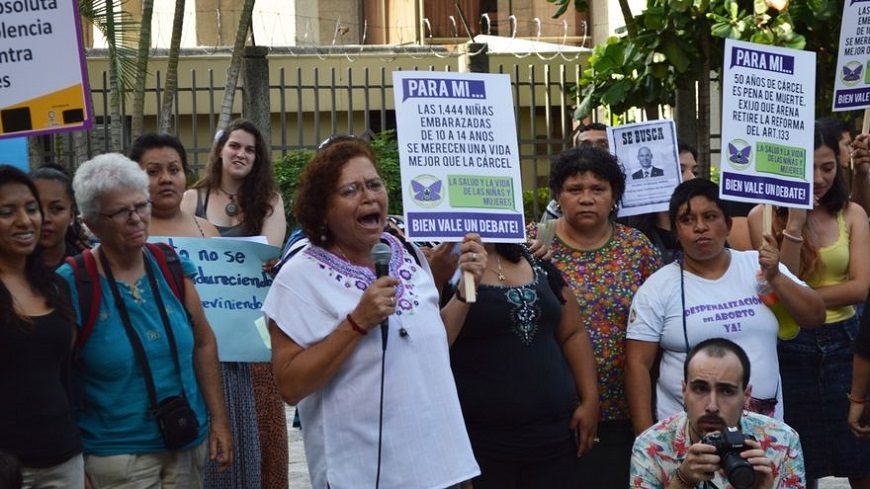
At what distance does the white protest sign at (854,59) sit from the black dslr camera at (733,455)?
365 cm

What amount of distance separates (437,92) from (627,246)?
1332 mm

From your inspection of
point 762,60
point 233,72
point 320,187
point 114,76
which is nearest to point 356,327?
point 320,187

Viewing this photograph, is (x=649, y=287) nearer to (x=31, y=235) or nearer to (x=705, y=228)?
(x=705, y=228)

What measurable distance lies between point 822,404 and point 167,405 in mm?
3061

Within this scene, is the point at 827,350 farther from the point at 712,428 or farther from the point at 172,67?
the point at 172,67

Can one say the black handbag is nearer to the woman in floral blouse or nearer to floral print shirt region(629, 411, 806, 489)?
floral print shirt region(629, 411, 806, 489)

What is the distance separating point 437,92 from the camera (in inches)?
221

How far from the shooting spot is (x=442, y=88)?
5.62 meters

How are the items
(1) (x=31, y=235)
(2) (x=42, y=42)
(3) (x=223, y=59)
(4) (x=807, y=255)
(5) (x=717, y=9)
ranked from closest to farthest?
(1) (x=31, y=235), (2) (x=42, y=42), (4) (x=807, y=255), (5) (x=717, y=9), (3) (x=223, y=59)

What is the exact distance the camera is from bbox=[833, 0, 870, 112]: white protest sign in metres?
7.99

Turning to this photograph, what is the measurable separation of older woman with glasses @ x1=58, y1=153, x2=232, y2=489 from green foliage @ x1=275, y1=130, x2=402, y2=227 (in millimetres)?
7487

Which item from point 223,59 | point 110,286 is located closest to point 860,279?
point 110,286

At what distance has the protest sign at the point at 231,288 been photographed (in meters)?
6.39

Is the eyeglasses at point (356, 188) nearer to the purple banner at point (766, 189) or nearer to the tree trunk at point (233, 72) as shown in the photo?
the purple banner at point (766, 189)
